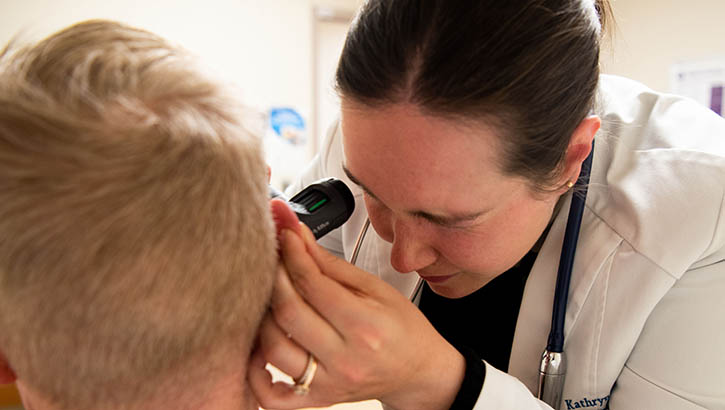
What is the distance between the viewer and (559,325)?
860 millimetres

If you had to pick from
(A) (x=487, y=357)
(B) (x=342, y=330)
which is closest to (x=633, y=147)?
(A) (x=487, y=357)

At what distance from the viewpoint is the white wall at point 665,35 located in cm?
316

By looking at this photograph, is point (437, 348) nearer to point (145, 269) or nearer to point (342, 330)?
point (342, 330)

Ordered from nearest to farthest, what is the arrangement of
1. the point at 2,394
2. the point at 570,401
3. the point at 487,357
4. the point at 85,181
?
the point at 85,181, the point at 570,401, the point at 487,357, the point at 2,394

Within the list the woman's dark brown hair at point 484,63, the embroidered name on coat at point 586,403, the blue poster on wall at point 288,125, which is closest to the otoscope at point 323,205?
the woman's dark brown hair at point 484,63

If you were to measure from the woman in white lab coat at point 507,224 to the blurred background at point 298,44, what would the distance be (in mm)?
2350

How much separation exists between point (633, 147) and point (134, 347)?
82 cm

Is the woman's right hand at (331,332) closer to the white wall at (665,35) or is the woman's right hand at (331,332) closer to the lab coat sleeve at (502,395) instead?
the lab coat sleeve at (502,395)

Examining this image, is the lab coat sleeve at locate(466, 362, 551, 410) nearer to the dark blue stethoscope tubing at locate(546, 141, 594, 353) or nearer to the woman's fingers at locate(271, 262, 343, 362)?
the dark blue stethoscope tubing at locate(546, 141, 594, 353)

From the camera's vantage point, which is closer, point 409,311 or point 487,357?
point 409,311

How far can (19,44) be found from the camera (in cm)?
48

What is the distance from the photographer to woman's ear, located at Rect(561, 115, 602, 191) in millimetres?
784

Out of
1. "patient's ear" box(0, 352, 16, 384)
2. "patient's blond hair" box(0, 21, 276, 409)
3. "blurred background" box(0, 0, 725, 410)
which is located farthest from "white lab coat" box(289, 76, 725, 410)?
"blurred background" box(0, 0, 725, 410)

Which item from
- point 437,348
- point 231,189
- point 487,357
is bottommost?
point 487,357
